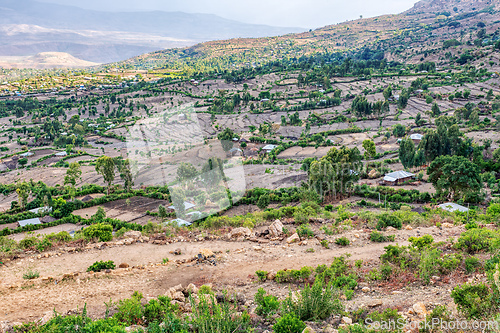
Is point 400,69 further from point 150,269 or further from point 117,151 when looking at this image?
point 150,269

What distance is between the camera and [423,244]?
1183cm

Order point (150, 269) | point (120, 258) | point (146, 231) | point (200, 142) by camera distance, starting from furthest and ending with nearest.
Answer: point (200, 142), point (146, 231), point (120, 258), point (150, 269)

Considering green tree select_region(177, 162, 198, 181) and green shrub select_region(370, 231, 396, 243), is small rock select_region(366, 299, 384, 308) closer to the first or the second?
green shrub select_region(370, 231, 396, 243)

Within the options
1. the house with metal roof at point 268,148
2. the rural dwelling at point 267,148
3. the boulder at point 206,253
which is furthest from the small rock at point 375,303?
the house with metal roof at point 268,148

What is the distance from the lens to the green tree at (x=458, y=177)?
23.8 metres

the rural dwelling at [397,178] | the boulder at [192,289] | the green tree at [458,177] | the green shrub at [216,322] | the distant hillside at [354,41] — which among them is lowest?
the rural dwelling at [397,178]

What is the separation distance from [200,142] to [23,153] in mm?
30902

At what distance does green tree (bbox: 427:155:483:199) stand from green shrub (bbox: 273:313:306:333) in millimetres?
22096

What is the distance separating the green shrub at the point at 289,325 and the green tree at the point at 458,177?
2210cm

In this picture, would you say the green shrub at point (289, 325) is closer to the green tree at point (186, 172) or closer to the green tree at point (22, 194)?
the green tree at point (186, 172)

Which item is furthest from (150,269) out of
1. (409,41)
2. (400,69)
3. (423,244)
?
(409,41)

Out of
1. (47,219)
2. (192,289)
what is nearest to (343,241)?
(192,289)

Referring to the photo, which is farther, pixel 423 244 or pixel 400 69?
pixel 400 69

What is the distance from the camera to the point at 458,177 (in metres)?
24.0
